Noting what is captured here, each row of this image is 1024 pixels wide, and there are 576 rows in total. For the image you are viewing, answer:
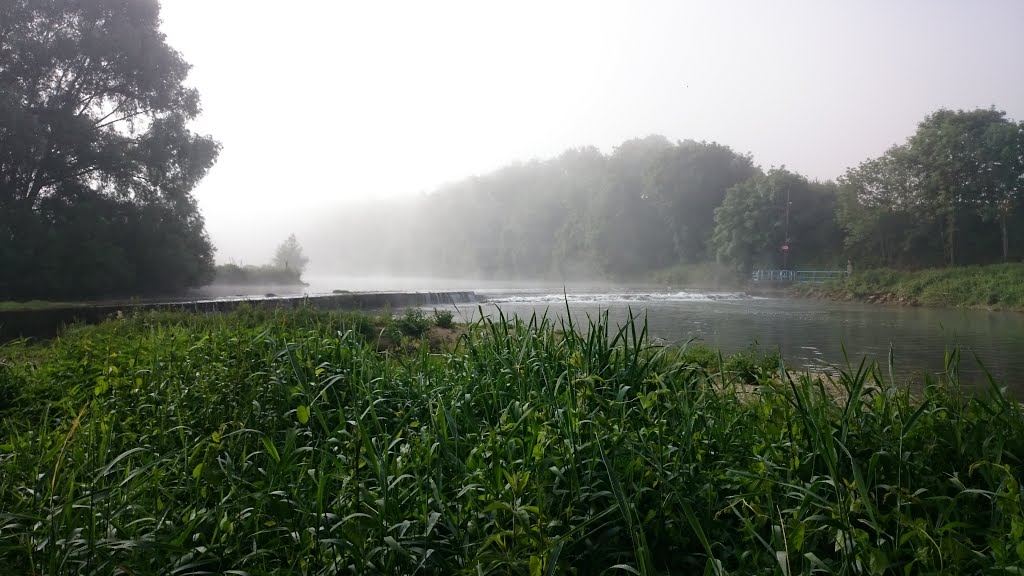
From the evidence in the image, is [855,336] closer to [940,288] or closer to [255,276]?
[940,288]

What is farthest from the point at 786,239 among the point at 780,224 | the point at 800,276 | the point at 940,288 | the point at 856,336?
the point at 856,336

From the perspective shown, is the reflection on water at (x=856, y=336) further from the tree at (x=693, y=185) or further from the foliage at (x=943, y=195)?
the tree at (x=693, y=185)

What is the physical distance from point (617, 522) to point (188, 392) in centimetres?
239

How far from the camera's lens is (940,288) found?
26281mm

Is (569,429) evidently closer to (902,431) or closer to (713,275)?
(902,431)

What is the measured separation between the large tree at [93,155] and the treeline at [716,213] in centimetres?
3444

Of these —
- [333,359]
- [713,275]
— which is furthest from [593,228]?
[333,359]

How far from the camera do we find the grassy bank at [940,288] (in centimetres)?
2333

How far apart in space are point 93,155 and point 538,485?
22744 mm

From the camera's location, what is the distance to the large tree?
17.6m

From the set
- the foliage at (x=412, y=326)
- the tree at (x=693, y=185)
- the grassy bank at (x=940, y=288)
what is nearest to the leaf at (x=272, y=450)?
the foliage at (x=412, y=326)

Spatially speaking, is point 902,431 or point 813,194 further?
point 813,194


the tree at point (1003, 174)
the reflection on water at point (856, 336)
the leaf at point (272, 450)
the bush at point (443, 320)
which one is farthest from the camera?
the tree at point (1003, 174)

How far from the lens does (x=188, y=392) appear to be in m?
3.17
